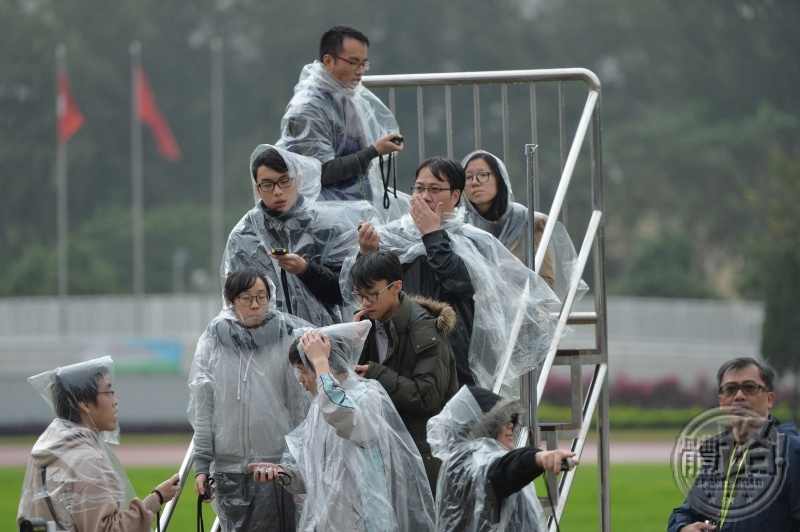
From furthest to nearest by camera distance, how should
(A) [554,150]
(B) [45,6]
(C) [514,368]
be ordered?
(B) [45,6] < (A) [554,150] < (C) [514,368]

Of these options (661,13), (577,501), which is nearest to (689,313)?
(661,13)

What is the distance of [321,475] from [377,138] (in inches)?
75.6

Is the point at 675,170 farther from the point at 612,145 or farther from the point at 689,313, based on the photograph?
the point at 689,313

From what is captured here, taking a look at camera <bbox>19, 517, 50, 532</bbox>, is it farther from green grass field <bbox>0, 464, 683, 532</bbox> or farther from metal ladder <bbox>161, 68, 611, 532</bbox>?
green grass field <bbox>0, 464, 683, 532</bbox>

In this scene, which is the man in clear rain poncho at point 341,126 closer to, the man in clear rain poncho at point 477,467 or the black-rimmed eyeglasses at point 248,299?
the black-rimmed eyeglasses at point 248,299

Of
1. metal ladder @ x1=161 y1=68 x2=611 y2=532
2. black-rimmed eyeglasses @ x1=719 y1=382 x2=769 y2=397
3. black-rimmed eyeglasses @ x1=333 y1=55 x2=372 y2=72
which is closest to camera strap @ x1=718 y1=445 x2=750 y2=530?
black-rimmed eyeglasses @ x1=719 y1=382 x2=769 y2=397

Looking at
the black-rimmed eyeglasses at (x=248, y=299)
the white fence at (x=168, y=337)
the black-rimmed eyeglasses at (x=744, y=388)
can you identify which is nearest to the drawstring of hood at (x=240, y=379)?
the black-rimmed eyeglasses at (x=248, y=299)

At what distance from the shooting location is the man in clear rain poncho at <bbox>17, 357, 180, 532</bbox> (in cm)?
422

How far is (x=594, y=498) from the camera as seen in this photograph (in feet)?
62.8

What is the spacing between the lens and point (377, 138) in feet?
19.6

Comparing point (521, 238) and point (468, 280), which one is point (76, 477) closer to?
point (468, 280)

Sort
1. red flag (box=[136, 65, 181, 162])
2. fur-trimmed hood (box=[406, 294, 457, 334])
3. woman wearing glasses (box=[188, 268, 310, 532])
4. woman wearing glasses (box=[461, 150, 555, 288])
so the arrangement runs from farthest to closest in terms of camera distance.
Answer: red flag (box=[136, 65, 181, 162]), woman wearing glasses (box=[461, 150, 555, 288]), woman wearing glasses (box=[188, 268, 310, 532]), fur-trimmed hood (box=[406, 294, 457, 334])

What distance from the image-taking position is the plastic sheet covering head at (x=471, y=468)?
4066mm

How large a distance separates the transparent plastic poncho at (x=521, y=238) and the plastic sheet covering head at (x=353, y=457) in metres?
1.29
